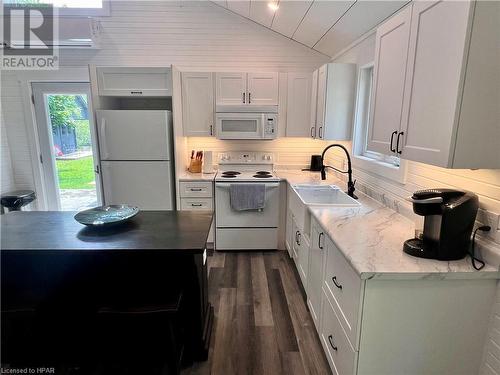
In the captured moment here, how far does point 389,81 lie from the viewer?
67.6 inches

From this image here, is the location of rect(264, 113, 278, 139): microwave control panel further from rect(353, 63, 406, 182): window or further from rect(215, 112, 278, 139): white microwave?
rect(353, 63, 406, 182): window

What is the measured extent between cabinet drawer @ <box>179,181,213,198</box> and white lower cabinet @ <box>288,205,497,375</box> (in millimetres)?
2188

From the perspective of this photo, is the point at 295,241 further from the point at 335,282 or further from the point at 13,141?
the point at 13,141

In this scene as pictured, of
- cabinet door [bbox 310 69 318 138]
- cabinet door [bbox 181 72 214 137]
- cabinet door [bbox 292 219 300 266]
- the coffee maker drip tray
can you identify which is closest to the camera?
the coffee maker drip tray

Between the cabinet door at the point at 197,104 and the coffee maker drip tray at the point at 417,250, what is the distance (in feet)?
8.80

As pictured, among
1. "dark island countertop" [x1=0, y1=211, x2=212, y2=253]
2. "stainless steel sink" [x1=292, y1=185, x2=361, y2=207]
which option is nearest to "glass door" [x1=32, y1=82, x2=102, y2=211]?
"dark island countertop" [x1=0, y1=211, x2=212, y2=253]

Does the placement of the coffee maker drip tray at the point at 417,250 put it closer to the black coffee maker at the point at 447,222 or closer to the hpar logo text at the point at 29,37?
the black coffee maker at the point at 447,222

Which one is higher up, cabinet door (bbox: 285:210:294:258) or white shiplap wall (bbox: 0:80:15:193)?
white shiplap wall (bbox: 0:80:15:193)

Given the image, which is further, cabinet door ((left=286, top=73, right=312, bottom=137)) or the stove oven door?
cabinet door ((left=286, top=73, right=312, bottom=137))

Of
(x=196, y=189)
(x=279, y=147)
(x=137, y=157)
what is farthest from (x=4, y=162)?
(x=279, y=147)

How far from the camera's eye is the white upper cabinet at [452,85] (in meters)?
1.12

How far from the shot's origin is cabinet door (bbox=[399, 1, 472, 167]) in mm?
1167

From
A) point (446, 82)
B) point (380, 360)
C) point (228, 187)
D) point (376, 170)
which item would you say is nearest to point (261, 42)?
point (228, 187)

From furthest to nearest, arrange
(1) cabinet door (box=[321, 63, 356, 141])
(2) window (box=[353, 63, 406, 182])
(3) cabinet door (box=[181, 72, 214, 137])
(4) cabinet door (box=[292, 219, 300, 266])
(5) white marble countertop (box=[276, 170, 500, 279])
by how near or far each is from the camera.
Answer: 1. (3) cabinet door (box=[181, 72, 214, 137])
2. (1) cabinet door (box=[321, 63, 356, 141])
3. (4) cabinet door (box=[292, 219, 300, 266])
4. (2) window (box=[353, 63, 406, 182])
5. (5) white marble countertop (box=[276, 170, 500, 279])
